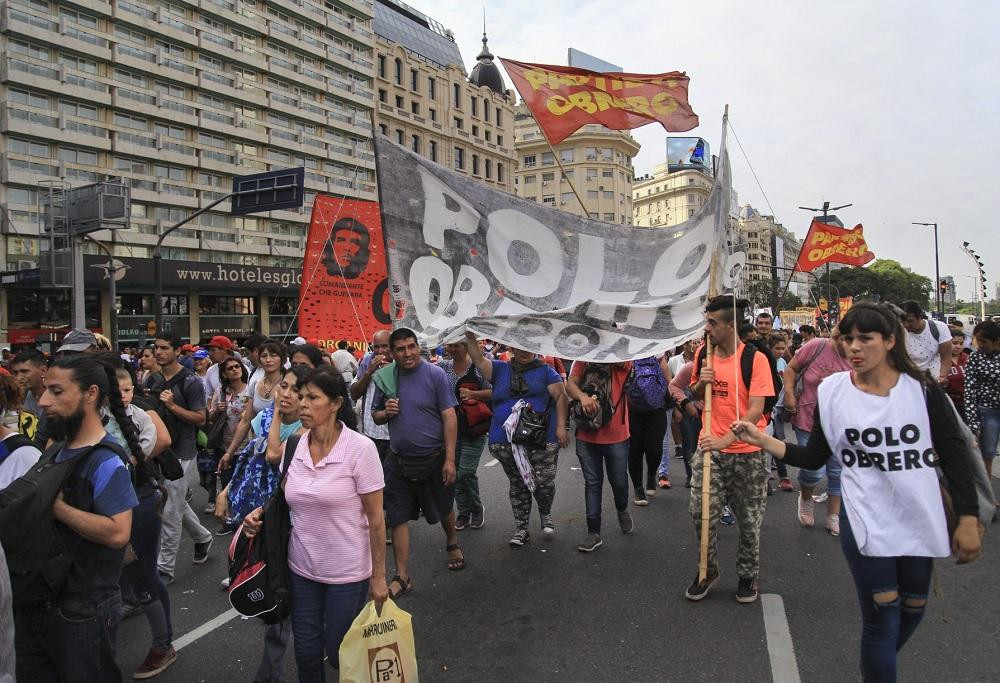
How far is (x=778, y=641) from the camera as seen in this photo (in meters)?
3.56

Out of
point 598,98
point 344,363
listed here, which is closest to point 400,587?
point 598,98

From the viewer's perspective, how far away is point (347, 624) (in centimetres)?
284

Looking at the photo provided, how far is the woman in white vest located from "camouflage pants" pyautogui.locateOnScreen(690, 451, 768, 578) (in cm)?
139

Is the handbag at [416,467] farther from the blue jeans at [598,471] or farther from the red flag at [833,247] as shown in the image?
the red flag at [833,247]

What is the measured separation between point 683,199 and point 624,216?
1405 inches

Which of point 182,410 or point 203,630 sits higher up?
point 182,410

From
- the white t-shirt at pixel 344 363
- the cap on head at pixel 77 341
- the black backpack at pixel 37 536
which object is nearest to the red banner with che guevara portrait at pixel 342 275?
the white t-shirt at pixel 344 363

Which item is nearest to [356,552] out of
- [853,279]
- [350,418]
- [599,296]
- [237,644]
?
[350,418]

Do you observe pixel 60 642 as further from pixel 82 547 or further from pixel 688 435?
pixel 688 435

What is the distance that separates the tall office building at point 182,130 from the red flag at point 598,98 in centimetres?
2370

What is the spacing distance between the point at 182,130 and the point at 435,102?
23.4m

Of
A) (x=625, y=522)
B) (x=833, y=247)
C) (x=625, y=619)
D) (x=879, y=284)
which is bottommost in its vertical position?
(x=625, y=619)

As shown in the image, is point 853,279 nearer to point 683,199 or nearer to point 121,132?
point 683,199

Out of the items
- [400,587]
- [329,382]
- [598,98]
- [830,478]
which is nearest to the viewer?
[329,382]
